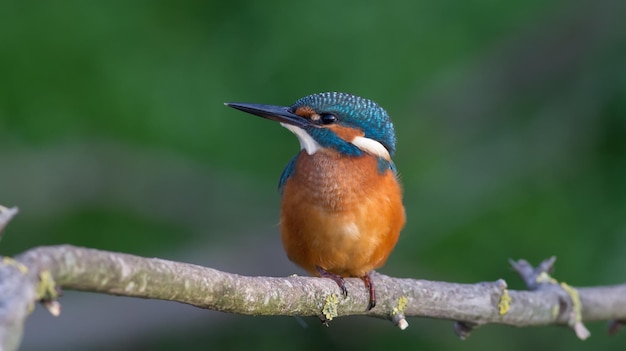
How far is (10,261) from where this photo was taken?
1.45 meters

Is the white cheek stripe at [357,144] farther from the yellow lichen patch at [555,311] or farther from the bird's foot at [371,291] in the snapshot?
the yellow lichen patch at [555,311]

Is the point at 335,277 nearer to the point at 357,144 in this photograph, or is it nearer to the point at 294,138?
the point at 357,144

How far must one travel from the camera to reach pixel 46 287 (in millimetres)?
1541

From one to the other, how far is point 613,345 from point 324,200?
2.69 meters

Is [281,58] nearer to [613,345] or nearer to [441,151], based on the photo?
[441,151]

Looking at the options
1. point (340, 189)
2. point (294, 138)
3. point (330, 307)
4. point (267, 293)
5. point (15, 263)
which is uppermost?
point (294, 138)

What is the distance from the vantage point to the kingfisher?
9.80 feet

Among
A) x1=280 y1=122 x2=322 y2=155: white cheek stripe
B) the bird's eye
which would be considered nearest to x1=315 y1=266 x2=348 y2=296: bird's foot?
x1=280 y1=122 x2=322 y2=155: white cheek stripe

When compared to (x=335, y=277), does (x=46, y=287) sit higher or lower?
lower

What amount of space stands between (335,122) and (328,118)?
1.1 inches

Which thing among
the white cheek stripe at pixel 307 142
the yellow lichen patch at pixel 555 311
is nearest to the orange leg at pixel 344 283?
the white cheek stripe at pixel 307 142

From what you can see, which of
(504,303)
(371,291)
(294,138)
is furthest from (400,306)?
(294,138)

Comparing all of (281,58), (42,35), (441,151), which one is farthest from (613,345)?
(42,35)

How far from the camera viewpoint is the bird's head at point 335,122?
10.4 ft
